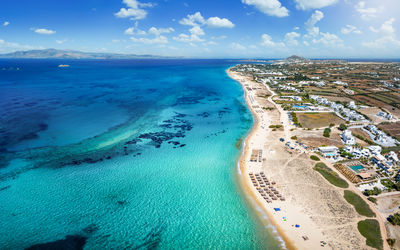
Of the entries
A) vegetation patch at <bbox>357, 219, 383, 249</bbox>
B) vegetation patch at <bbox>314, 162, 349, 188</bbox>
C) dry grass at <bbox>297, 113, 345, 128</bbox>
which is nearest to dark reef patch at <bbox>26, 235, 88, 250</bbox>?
vegetation patch at <bbox>357, 219, 383, 249</bbox>

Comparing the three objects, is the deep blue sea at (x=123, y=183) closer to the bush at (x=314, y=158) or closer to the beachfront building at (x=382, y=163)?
the bush at (x=314, y=158)

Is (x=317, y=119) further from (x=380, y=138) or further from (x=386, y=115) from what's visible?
(x=386, y=115)

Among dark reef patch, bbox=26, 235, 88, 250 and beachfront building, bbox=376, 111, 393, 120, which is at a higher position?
beachfront building, bbox=376, 111, 393, 120

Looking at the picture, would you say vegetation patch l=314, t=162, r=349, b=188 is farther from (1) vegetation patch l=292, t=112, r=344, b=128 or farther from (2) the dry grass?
(1) vegetation patch l=292, t=112, r=344, b=128

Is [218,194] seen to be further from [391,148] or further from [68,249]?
[391,148]

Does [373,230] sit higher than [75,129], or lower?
lower

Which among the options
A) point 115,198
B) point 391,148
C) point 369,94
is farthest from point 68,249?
point 369,94
